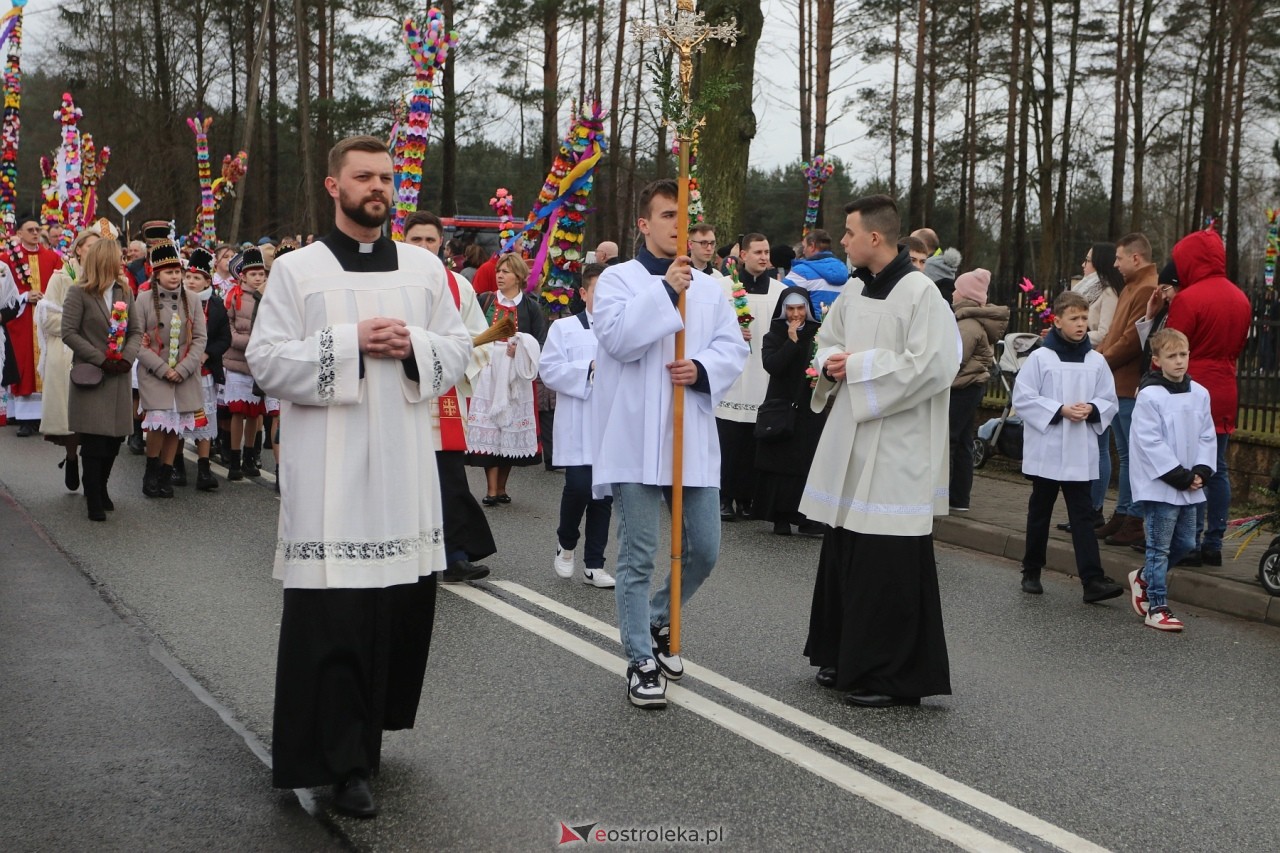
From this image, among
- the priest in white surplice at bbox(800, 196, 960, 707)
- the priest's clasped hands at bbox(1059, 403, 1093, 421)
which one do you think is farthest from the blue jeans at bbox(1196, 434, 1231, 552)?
the priest in white surplice at bbox(800, 196, 960, 707)

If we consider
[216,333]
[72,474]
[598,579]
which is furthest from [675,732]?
[216,333]

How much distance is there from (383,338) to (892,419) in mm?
2394

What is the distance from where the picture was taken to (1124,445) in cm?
1015

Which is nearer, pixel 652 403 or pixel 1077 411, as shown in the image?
pixel 652 403

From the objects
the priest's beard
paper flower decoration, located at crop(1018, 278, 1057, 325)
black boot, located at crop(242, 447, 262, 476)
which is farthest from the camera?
paper flower decoration, located at crop(1018, 278, 1057, 325)

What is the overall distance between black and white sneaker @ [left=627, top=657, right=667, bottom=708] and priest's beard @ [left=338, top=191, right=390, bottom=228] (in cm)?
207

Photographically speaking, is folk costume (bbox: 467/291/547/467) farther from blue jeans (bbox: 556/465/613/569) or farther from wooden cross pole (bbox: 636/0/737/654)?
wooden cross pole (bbox: 636/0/737/654)

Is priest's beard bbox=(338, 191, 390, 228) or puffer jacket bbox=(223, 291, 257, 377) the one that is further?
puffer jacket bbox=(223, 291, 257, 377)

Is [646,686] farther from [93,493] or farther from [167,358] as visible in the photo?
[167,358]

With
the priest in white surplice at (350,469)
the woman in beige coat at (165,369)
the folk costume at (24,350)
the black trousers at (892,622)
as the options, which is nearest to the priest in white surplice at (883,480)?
the black trousers at (892,622)

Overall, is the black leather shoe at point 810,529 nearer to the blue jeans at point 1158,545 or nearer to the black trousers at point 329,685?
the blue jeans at point 1158,545

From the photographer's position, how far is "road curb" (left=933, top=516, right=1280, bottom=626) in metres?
8.00

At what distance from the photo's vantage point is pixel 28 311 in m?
14.8

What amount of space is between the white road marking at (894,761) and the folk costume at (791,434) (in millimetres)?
3334
